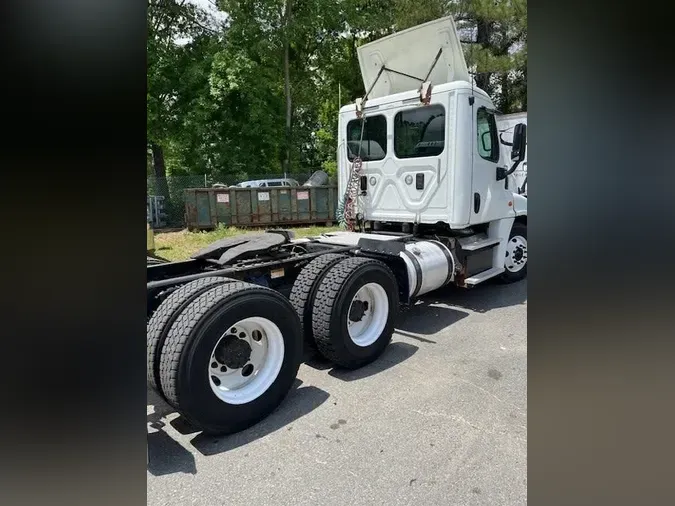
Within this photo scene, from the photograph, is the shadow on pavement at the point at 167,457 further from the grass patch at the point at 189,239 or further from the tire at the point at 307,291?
the grass patch at the point at 189,239

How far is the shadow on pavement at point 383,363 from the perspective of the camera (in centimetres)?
409

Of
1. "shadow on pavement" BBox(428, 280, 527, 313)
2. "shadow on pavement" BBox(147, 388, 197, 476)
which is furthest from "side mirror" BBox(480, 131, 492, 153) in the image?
"shadow on pavement" BBox(147, 388, 197, 476)

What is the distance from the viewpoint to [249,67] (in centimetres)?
1795

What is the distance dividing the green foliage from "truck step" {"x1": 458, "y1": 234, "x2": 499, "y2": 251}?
10.1 m

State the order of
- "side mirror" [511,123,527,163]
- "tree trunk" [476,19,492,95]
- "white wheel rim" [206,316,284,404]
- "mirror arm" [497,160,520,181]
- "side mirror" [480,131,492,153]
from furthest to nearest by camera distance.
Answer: "tree trunk" [476,19,492,95], "mirror arm" [497,160,520,181], "side mirror" [480,131,492,153], "side mirror" [511,123,527,163], "white wheel rim" [206,316,284,404]

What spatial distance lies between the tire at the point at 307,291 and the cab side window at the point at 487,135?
267 centimetres

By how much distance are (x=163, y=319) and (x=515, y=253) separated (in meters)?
5.90

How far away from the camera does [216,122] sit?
718 inches

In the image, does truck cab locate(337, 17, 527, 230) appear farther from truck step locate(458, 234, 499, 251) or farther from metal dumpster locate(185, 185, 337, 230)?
metal dumpster locate(185, 185, 337, 230)

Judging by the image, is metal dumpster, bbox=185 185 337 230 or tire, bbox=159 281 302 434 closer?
tire, bbox=159 281 302 434

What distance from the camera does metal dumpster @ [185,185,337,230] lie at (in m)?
13.6
